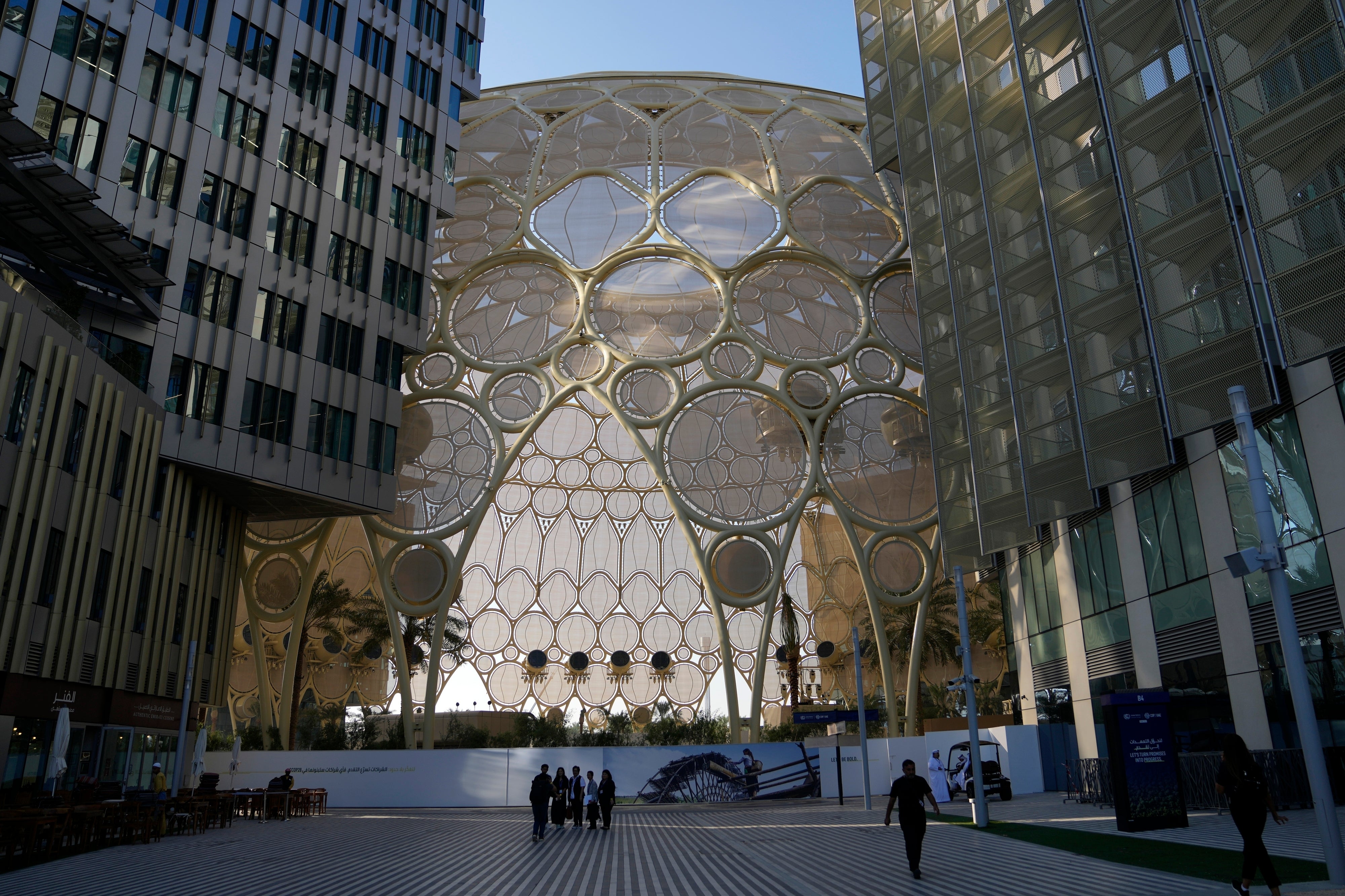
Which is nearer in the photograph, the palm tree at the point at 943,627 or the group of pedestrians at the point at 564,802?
the group of pedestrians at the point at 564,802

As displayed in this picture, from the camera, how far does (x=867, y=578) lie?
142ft

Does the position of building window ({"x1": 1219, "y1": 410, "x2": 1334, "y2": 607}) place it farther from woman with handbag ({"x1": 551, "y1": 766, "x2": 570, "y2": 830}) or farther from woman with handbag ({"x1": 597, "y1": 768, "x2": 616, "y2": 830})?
woman with handbag ({"x1": 551, "y1": 766, "x2": 570, "y2": 830})

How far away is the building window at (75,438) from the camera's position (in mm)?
23156

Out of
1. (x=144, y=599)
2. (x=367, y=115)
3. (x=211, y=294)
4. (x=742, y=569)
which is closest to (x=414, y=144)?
(x=367, y=115)

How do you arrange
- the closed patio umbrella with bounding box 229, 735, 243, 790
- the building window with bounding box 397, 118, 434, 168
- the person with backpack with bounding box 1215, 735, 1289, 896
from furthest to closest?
1. the building window with bounding box 397, 118, 434, 168
2. the closed patio umbrella with bounding box 229, 735, 243, 790
3. the person with backpack with bounding box 1215, 735, 1289, 896

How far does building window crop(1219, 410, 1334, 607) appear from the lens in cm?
1858

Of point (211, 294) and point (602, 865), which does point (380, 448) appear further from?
point (602, 865)

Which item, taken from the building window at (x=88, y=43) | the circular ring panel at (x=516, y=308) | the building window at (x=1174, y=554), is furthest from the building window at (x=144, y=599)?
the building window at (x=1174, y=554)

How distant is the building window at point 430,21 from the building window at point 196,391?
17835 mm

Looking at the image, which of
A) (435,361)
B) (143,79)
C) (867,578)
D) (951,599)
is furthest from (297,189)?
(951,599)

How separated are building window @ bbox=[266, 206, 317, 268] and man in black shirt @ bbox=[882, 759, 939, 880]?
27268mm

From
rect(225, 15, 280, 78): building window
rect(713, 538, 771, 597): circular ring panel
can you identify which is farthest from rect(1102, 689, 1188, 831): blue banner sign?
rect(225, 15, 280, 78): building window

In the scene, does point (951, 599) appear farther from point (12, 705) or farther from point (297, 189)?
Answer: point (12, 705)

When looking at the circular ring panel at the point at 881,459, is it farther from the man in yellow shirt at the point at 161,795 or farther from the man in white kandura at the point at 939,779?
the man in yellow shirt at the point at 161,795
